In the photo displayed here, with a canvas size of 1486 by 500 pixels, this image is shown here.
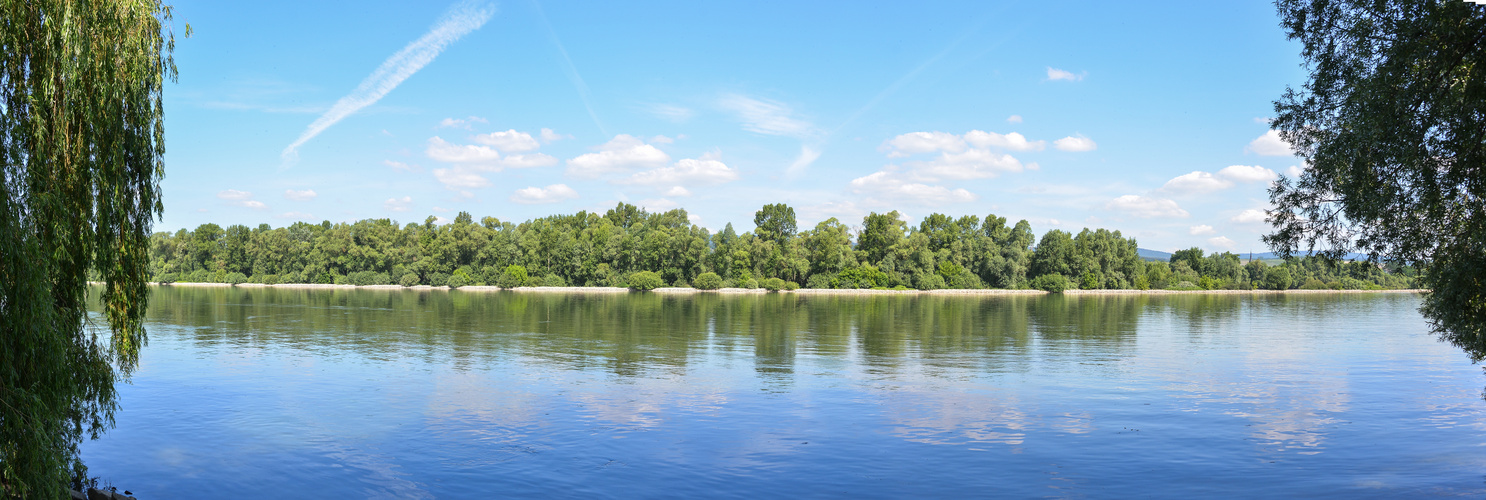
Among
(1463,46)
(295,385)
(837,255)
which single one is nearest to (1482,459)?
(1463,46)

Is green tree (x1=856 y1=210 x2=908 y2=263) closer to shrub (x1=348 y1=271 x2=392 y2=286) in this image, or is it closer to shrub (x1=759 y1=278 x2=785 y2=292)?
shrub (x1=759 y1=278 x2=785 y2=292)

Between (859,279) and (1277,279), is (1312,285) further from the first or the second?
(859,279)

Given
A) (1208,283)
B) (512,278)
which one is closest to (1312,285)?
(1208,283)

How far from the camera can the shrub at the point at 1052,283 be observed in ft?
461

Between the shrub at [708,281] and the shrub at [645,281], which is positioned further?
the shrub at [708,281]

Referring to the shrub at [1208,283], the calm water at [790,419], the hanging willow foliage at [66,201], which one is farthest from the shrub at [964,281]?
the hanging willow foliage at [66,201]

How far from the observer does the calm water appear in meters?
15.3

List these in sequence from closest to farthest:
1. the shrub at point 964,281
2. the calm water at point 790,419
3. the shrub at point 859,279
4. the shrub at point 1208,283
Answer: the calm water at point 790,419 → the shrub at point 859,279 → the shrub at point 964,281 → the shrub at point 1208,283

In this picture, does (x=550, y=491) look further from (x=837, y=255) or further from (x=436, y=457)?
(x=837, y=255)

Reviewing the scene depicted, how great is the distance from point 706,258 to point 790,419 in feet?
383

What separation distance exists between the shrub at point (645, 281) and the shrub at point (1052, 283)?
6609cm

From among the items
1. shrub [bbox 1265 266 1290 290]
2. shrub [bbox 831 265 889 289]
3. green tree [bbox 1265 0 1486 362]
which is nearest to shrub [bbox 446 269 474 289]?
shrub [bbox 831 265 889 289]

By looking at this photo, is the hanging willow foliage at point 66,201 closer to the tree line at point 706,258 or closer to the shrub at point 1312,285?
the tree line at point 706,258

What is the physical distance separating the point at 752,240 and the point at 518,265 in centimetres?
4158
